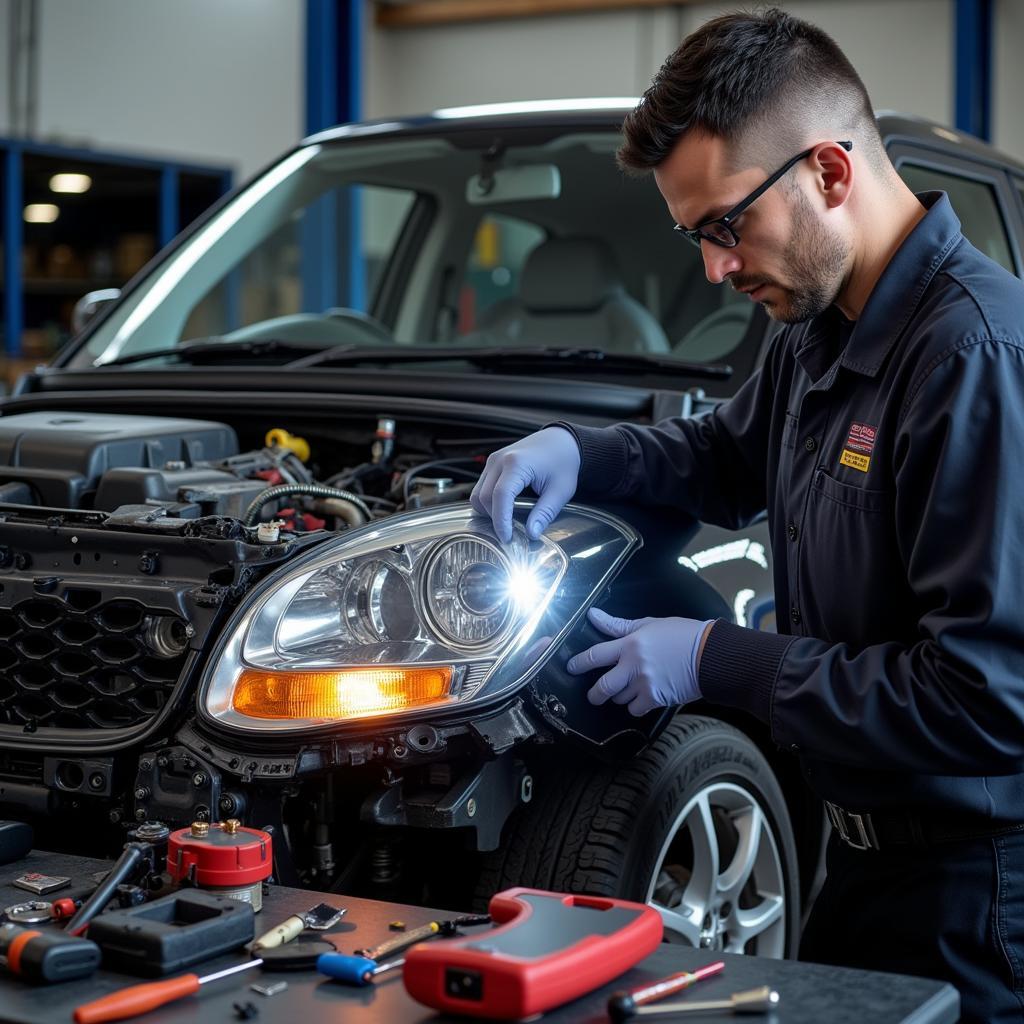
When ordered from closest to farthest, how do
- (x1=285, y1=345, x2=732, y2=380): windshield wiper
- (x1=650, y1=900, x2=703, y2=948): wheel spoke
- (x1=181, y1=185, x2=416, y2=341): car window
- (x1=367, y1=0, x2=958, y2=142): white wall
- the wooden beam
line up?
1. (x1=650, y1=900, x2=703, y2=948): wheel spoke
2. (x1=285, y1=345, x2=732, y2=380): windshield wiper
3. (x1=181, y1=185, x2=416, y2=341): car window
4. (x1=367, y1=0, x2=958, y2=142): white wall
5. the wooden beam

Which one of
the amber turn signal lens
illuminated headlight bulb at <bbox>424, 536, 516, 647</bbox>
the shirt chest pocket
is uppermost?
the shirt chest pocket

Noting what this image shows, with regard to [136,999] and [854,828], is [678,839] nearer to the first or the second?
[854,828]

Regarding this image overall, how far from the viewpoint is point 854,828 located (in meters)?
1.87

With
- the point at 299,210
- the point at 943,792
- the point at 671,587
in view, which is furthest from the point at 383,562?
the point at 299,210

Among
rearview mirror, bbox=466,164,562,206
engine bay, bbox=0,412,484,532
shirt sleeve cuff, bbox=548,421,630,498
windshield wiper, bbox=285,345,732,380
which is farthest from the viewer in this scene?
rearview mirror, bbox=466,164,562,206

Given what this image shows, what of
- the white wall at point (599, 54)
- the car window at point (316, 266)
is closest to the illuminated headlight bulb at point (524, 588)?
the car window at point (316, 266)

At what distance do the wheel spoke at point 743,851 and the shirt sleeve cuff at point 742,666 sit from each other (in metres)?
0.57

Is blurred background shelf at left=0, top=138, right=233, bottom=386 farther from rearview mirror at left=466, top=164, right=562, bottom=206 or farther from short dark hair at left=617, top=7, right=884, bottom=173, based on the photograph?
short dark hair at left=617, top=7, right=884, bottom=173

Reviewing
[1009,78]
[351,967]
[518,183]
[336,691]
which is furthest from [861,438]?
[1009,78]

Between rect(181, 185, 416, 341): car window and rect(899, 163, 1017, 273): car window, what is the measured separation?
129 centimetres

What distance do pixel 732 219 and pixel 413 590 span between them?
62 cm

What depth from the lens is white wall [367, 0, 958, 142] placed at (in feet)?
40.5

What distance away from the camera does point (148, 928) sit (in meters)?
1.38

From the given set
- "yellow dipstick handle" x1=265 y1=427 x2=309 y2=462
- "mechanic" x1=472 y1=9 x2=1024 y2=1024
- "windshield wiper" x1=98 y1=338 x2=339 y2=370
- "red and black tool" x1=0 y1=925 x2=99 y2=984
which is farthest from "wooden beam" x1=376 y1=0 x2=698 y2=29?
"red and black tool" x1=0 y1=925 x2=99 y2=984
